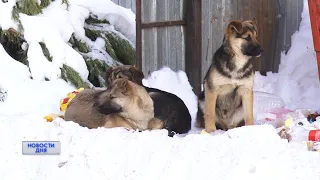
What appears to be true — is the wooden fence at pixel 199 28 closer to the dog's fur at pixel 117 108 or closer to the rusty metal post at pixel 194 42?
the rusty metal post at pixel 194 42

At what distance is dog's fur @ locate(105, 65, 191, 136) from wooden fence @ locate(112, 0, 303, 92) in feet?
5.81

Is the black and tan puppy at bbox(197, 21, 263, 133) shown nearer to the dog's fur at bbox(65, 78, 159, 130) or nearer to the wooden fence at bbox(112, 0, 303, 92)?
the dog's fur at bbox(65, 78, 159, 130)

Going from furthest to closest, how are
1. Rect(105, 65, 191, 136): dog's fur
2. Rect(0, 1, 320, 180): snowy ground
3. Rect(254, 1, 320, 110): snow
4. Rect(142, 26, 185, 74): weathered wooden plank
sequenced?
Rect(142, 26, 185, 74): weathered wooden plank → Rect(254, 1, 320, 110): snow → Rect(105, 65, 191, 136): dog's fur → Rect(0, 1, 320, 180): snowy ground

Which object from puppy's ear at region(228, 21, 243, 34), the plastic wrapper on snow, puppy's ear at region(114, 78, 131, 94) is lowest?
the plastic wrapper on snow

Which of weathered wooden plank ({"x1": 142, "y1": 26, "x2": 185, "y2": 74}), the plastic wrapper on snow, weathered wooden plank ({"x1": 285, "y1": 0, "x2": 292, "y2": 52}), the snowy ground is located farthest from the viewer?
weathered wooden plank ({"x1": 142, "y1": 26, "x2": 185, "y2": 74})

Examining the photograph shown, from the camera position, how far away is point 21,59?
355 inches

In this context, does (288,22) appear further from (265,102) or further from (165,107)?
(165,107)

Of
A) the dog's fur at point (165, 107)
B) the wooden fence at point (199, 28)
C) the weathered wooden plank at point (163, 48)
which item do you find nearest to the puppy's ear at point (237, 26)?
the dog's fur at point (165, 107)

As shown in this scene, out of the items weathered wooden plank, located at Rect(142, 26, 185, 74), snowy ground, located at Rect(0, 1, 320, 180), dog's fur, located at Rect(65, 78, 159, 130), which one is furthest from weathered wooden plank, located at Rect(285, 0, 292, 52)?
snowy ground, located at Rect(0, 1, 320, 180)

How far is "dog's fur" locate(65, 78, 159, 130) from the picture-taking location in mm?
6344

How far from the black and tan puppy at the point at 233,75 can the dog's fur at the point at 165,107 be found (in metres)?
0.26

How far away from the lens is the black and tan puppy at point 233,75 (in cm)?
656

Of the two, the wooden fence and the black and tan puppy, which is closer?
the black and tan puppy

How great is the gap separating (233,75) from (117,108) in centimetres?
132
